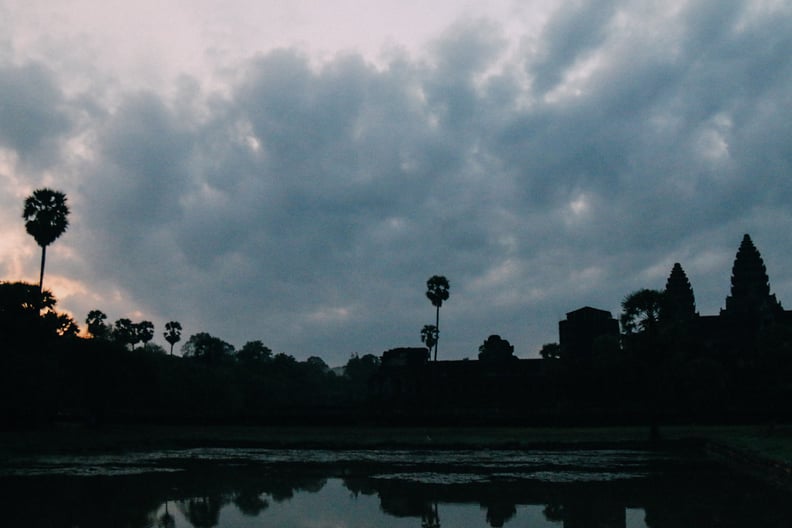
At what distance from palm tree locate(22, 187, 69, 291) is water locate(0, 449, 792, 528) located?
29.7 m

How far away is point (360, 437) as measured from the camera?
49.6 metres

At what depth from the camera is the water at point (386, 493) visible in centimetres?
1633

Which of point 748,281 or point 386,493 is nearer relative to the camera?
point 386,493

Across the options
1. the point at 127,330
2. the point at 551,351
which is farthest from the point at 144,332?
A: the point at 551,351

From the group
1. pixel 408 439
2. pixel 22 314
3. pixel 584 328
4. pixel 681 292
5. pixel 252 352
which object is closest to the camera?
pixel 408 439

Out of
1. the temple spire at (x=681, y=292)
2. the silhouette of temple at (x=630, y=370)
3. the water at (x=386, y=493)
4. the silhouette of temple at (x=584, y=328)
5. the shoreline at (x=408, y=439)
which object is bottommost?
the water at (x=386, y=493)

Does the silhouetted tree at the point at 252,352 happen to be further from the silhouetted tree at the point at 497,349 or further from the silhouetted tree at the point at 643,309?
the silhouetted tree at the point at 643,309

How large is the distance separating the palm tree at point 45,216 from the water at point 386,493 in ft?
97.5

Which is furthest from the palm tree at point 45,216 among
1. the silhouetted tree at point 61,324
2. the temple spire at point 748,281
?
the temple spire at point 748,281

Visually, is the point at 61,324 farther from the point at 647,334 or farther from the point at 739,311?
the point at 739,311

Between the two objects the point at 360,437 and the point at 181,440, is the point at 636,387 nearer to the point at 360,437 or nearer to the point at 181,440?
the point at 360,437

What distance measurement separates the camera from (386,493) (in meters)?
21.0

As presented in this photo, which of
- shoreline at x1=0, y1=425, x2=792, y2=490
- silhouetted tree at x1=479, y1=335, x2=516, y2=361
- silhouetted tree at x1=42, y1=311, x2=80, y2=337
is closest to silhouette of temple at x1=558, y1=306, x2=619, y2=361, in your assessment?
silhouetted tree at x1=479, y1=335, x2=516, y2=361

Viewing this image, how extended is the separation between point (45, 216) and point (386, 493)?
47909mm
